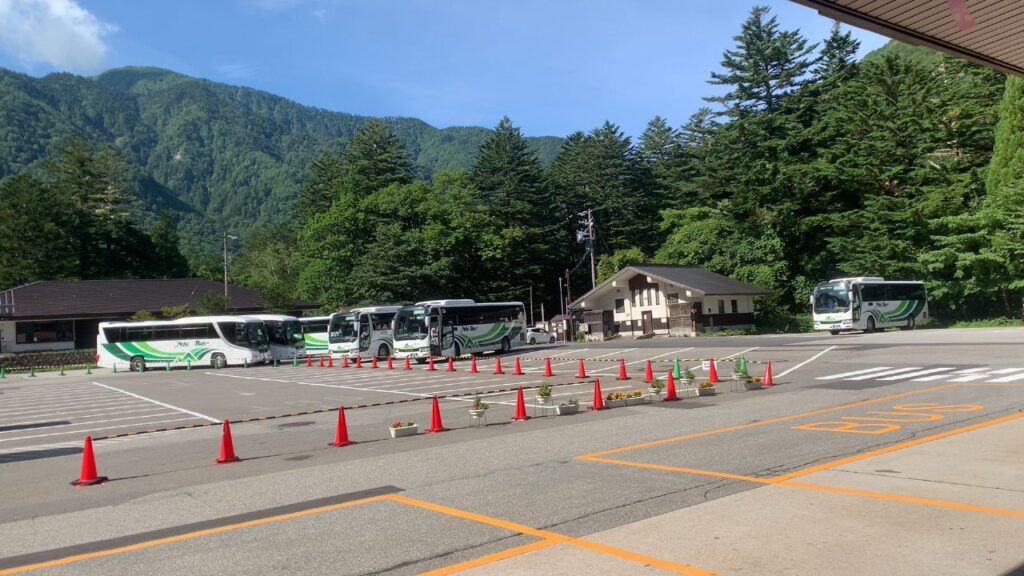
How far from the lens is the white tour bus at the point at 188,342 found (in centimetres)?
4347

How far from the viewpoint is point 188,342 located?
43656 millimetres

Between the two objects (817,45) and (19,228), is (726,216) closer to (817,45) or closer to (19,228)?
(817,45)

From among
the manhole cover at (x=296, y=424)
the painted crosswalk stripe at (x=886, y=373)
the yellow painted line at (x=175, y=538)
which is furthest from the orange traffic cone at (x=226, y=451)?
the painted crosswalk stripe at (x=886, y=373)

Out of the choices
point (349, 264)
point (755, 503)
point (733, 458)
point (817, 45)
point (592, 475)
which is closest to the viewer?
point (755, 503)

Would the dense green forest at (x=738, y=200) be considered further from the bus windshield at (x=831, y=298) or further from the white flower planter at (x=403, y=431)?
the white flower planter at (x=403, y=431)

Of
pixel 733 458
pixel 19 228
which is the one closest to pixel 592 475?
pixel 733 458

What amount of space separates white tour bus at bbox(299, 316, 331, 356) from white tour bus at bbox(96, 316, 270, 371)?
8.12 m

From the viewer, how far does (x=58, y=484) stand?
33.1 ft

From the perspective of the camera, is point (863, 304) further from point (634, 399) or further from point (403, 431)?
point (403, 431)

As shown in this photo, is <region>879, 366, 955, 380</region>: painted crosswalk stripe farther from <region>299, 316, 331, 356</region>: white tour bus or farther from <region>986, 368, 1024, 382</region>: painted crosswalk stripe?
<region>299, 316, 331, 356</region>: white tour bus

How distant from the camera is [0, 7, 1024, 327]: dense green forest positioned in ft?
163

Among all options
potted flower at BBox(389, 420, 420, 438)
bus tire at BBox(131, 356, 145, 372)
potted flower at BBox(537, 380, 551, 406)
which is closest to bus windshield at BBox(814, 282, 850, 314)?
potted flower at BBox(537, 380, 551, 406)

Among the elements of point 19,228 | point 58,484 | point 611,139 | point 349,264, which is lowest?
point 58,484

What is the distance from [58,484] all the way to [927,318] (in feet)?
174
